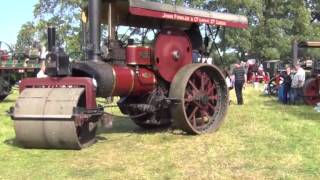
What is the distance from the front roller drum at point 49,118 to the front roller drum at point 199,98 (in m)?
1.88

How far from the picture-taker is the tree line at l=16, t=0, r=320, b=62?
3959 cm

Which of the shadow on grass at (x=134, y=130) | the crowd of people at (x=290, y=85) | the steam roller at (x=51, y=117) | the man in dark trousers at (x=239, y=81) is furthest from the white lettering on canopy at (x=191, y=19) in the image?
the man in dark trousers at (x=239, y=81)

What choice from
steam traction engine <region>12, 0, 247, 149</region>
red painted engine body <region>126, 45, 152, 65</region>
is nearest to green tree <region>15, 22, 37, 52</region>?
steam traction engine <region>12, 0, 247, 149</region>

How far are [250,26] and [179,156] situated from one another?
36454mm

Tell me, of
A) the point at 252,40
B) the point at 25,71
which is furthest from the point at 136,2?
the point at 252,40

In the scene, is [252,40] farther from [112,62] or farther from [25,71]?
[112,62]

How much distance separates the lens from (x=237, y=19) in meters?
11.5

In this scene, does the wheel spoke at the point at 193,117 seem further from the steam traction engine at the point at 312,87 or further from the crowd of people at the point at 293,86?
the steam traction engine at the point at 312,87

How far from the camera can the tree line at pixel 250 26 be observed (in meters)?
39.6

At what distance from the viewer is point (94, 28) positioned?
932cm

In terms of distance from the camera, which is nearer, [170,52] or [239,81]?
[170,52]

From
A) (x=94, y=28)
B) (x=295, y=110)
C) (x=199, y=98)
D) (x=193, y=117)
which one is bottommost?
(x=295, y=110)

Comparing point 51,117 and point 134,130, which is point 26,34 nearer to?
point 134,130

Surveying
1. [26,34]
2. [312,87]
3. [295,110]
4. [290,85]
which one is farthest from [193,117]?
[26,34]
